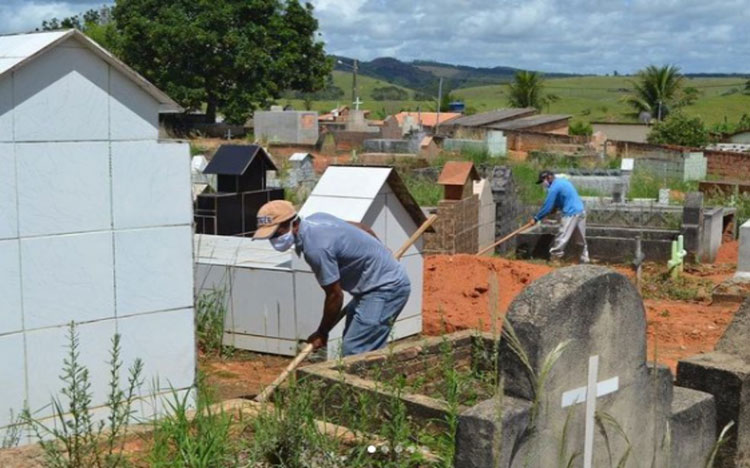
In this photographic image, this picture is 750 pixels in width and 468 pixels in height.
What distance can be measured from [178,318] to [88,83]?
56.1 inches

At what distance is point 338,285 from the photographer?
5996 millimetres

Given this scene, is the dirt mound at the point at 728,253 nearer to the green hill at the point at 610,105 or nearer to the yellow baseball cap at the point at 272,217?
the yellow baseball cap at the point at 272,217

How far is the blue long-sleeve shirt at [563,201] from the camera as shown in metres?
15.3

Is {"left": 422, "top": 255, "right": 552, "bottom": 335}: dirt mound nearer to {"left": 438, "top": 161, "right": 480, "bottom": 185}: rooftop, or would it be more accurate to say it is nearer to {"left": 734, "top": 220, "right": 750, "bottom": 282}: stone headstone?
{"left": 438, "top": 161, "right": 480, "bottom": 185}: rooftop

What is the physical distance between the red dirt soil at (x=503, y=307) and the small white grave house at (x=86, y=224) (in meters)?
3.51

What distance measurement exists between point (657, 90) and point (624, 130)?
38.7 ft

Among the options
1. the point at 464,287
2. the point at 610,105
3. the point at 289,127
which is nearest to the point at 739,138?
the point at 289,127

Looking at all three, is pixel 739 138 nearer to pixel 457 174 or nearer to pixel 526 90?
pixel 526 90

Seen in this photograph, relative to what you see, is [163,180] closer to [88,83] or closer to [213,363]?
[88,83]

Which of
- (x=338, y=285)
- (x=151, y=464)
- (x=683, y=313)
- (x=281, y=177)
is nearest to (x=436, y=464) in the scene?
(x=151, y=464)

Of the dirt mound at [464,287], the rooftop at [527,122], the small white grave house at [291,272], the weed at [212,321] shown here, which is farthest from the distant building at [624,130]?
the weed at [212,321]

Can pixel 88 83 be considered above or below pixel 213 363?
above

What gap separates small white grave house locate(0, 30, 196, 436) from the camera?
5133mm

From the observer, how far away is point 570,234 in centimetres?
1555
